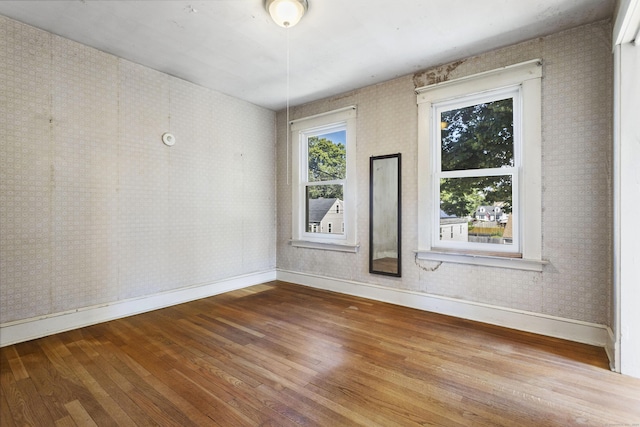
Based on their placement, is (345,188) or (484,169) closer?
(484,169)

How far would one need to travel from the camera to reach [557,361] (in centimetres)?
222

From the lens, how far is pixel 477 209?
3135mm

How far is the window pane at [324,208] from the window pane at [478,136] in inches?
58.6

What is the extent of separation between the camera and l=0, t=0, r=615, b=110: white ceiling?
7.63 feet

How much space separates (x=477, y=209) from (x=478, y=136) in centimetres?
75

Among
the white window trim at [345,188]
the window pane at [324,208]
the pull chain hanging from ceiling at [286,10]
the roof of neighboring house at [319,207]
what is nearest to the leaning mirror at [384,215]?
the white window trim at [345,188]

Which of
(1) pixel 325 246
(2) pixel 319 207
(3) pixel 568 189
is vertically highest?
(3) pixel 568 189

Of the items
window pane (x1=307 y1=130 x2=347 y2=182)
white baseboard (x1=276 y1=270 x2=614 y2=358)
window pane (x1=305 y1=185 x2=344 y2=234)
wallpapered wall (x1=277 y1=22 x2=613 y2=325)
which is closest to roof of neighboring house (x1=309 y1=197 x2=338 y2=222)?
window pane (x1=305 y1=185 x2=344 y2=234)

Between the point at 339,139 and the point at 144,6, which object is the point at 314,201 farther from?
the point at 144,6

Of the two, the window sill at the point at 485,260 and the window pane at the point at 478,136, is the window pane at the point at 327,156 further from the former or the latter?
the window sill at the point at 485,260

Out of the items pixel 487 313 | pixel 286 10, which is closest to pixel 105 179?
pixel 286 10

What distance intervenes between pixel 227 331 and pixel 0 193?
2.17 m

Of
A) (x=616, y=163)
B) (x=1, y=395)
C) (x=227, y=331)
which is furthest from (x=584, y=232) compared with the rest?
(x=1, y=395)

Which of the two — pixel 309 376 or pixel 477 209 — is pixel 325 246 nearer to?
pixel 477 209
